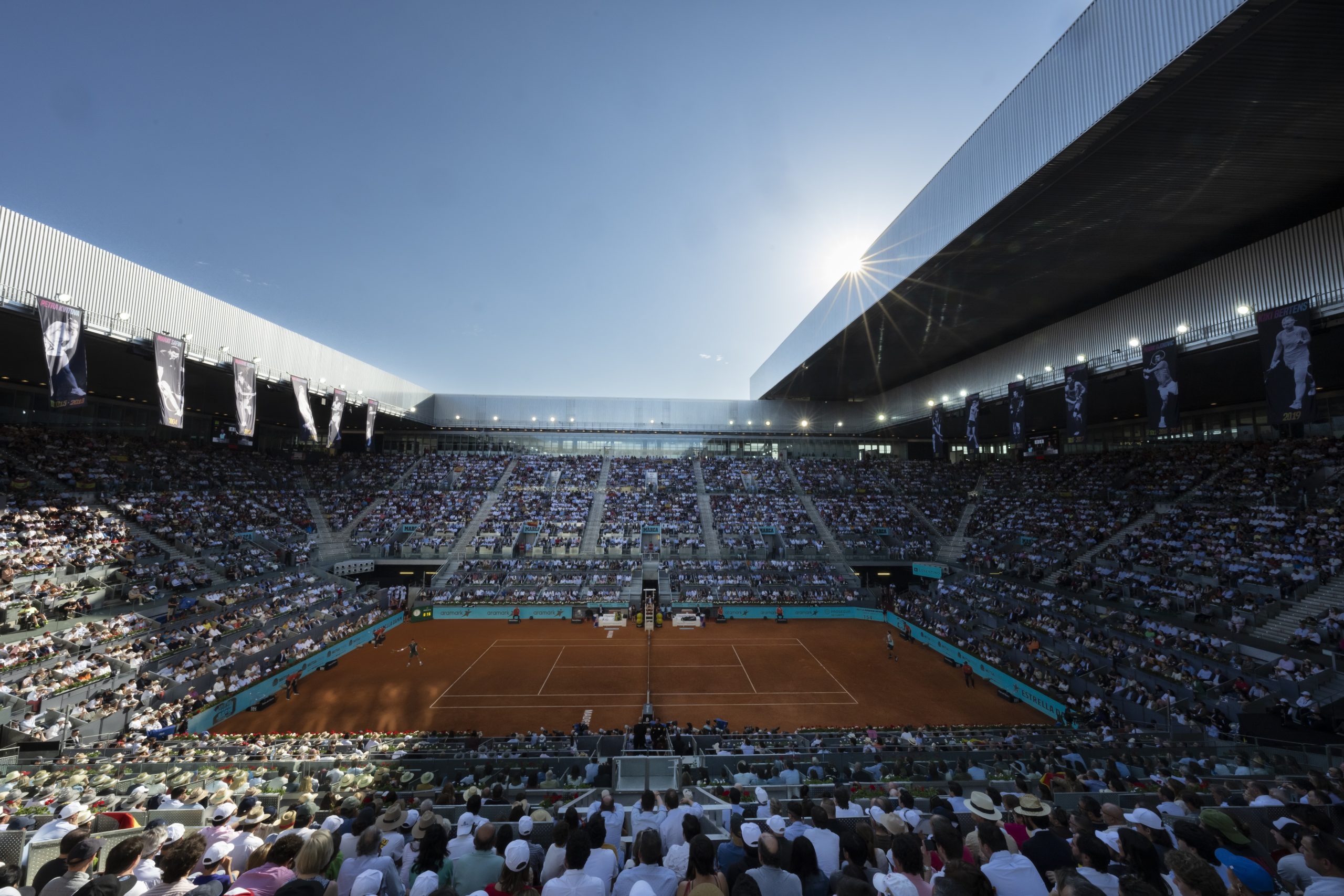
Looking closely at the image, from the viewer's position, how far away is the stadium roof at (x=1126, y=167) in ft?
41.8

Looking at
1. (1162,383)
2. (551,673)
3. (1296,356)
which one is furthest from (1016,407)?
(551,673)

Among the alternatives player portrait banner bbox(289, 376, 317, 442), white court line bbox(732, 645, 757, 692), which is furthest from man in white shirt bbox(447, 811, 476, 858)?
player portrait banner bbox(289, 376, 317, 442)

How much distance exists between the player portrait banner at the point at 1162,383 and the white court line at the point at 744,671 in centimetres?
1841

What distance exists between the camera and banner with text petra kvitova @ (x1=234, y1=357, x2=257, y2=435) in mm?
25969

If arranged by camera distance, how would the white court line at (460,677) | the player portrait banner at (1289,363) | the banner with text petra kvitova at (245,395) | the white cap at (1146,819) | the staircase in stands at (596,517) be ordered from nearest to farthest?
the white cap at (1146,819) → the player portrait banner at (1289,363) → the white court line at (460,677) → the banner with text petra kvitova at (245,395) → the staircase in stands at (596,517)

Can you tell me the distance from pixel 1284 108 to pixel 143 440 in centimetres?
5694

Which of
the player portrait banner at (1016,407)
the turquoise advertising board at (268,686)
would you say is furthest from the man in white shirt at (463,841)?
the player portrait banner at (1016,407)

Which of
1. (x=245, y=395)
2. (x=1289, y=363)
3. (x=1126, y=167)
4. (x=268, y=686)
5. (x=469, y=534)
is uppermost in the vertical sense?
(x=1126, y=167)

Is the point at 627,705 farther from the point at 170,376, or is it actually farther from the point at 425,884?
the point at 170,376

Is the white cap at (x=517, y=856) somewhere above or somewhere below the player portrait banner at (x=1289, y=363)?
below

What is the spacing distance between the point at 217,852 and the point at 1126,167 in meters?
25.0

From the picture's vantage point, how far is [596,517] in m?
44.3

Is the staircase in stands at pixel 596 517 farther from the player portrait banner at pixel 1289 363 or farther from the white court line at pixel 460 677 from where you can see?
the player portrait banner at pixel 1289 363

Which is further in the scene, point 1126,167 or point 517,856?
point 1126,167
